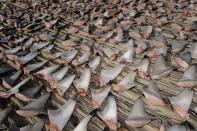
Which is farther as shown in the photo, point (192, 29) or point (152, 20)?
point (152, 20)

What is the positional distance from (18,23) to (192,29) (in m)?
1.22

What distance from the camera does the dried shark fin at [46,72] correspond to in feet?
4.23

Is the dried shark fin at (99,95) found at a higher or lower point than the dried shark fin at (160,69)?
higher

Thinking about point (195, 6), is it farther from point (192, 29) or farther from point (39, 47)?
point (39, 47)

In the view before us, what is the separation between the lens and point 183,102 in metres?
1.05

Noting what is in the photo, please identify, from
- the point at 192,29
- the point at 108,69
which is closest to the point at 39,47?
the point at 108,69

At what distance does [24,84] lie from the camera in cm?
123

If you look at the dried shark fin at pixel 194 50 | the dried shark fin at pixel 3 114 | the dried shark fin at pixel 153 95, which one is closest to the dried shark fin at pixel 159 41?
the dried shark fin at pixel 194 50

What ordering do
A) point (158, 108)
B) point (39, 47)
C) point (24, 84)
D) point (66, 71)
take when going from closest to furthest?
point (158, 108) → point (24, 84) → point (66, 71) → point (39, 47)

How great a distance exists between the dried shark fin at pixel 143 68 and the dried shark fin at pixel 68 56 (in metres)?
0.35

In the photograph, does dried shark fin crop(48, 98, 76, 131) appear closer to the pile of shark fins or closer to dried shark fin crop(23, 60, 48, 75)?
the pile of shark fins

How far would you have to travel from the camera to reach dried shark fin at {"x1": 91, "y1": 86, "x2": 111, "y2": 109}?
1.10 meters

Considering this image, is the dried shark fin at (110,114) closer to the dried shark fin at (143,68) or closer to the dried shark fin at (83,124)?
the dried shark fin at (83,124)

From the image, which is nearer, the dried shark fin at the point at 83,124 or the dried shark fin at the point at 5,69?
the dried shark fin at the point at 83,124
